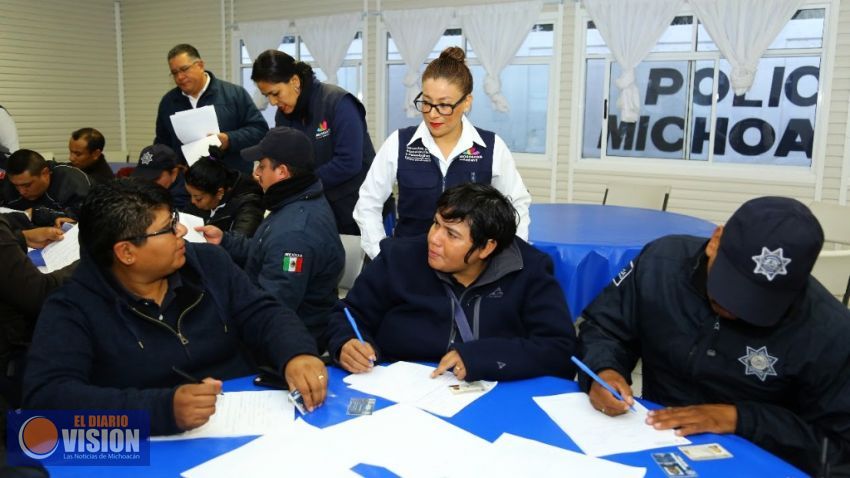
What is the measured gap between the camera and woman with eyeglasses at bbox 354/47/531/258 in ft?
9.10

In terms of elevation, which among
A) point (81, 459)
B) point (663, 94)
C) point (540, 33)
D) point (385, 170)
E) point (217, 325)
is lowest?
point (81, 459)

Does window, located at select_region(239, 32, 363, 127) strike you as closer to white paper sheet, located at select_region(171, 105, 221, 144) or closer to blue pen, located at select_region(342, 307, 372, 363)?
white paper sheet, located at select_region(171, 105, 221, 144)

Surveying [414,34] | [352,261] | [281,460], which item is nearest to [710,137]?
[414,34]

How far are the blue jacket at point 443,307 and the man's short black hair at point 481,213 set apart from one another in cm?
7

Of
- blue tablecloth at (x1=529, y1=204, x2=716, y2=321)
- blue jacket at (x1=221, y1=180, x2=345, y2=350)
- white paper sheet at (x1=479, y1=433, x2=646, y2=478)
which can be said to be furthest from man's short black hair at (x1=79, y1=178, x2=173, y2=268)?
blue tablecloth at (x1=529, y1=204, x2=716, y2=321)

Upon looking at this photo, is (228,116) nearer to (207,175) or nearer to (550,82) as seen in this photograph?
(207,175)

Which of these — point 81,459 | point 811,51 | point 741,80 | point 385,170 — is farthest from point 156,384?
point 811,51

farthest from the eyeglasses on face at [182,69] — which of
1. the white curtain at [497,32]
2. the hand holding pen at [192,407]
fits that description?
the white curtain at [497,32]

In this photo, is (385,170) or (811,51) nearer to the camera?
(385,170)

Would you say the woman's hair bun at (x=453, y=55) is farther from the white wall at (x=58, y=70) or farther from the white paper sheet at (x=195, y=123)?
the white wall at (x=58, y=70)

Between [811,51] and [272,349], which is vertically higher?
[811,51]

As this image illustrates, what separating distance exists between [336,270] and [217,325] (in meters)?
0.93

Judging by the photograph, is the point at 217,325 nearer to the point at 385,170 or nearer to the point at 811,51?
the point at 385,170

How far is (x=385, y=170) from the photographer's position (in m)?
2.84
